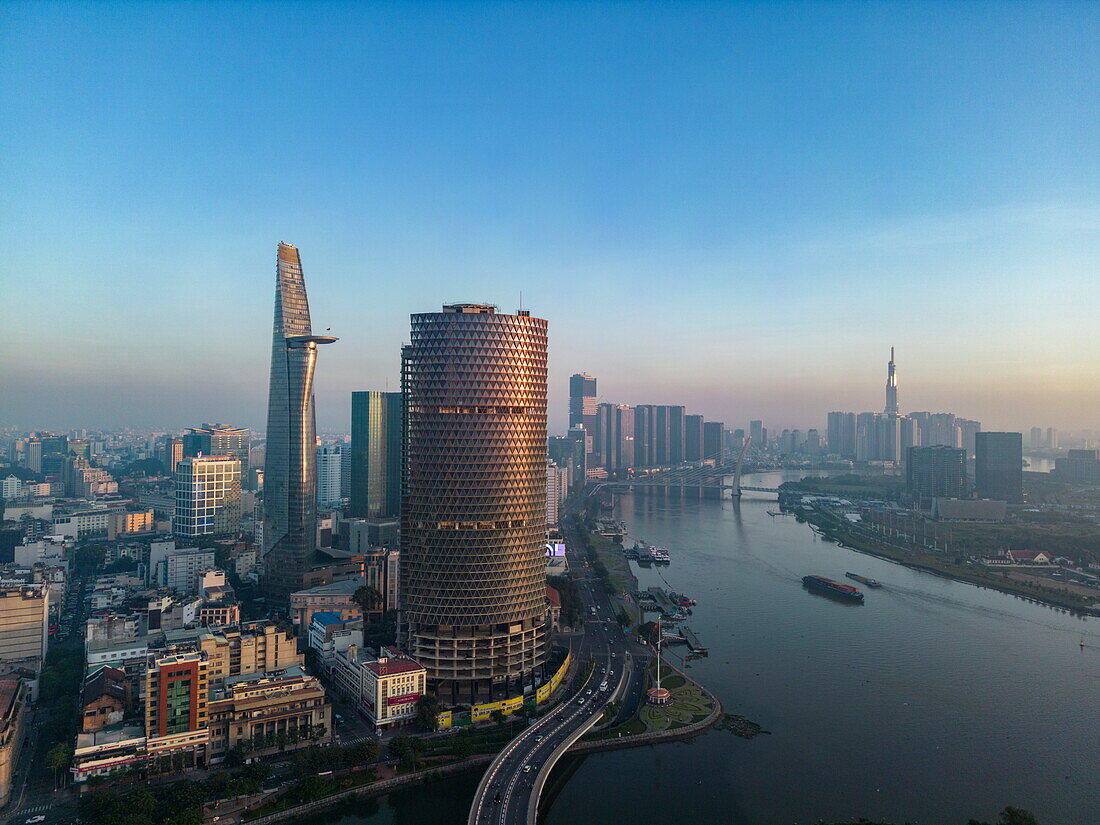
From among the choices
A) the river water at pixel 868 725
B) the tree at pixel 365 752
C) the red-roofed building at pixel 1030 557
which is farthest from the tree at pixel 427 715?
the red-roofed building at pixel 1030 557

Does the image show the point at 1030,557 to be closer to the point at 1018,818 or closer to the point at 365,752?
the point at 1018,818

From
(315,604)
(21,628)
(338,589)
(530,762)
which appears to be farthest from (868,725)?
(21,628)

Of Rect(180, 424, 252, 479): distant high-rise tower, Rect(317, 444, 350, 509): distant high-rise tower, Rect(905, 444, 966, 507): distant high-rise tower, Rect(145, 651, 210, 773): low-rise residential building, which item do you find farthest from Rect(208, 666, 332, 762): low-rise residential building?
Rect(905, 444, 966, 507): distant high-rise tower

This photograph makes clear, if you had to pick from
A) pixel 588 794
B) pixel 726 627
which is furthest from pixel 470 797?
pixel 726 627

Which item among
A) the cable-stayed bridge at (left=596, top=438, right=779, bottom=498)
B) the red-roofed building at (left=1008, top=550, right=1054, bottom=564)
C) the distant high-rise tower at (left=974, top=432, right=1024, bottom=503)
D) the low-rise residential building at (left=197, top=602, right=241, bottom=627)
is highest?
the distant high-rise tower at (left=974, top=432, right=1024, bottom=503)

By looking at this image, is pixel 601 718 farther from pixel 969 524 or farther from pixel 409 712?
pixel 969 524

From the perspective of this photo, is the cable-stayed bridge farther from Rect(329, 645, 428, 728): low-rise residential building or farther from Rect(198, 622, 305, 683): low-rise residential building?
Rect(329, 645, 428, 728): low-rise residential building
